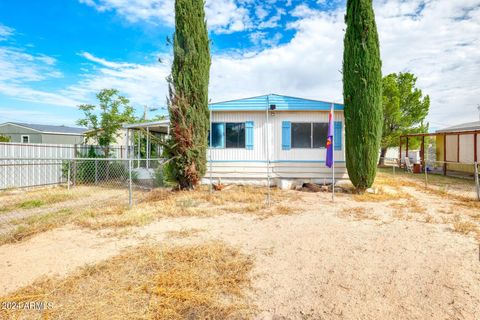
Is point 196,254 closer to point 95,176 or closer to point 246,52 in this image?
point 95,176

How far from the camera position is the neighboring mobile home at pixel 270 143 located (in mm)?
9258

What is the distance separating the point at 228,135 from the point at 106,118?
754 centimetres

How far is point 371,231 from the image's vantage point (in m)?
4.47

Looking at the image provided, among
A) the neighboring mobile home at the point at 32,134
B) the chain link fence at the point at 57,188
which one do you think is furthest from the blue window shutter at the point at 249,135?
the neighboring mobile home at the point at 32,134

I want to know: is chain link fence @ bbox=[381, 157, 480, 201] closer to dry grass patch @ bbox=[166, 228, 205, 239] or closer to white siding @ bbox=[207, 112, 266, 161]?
white siding @ bbox=[207, 112, 266, 161]

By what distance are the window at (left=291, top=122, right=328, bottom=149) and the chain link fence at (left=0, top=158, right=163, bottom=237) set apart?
4.98 metres

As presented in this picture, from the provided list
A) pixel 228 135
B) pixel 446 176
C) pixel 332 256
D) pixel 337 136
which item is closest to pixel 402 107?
pixel 446 176

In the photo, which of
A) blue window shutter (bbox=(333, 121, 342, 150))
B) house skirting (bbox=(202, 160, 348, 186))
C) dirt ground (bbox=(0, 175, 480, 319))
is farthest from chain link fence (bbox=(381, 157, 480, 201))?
house skirting (bbox=(202, 160, 348, 186))

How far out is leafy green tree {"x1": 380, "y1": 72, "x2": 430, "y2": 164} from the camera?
16.8 metres

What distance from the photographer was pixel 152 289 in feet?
8.60

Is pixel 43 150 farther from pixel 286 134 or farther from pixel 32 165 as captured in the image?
pixel 286 134

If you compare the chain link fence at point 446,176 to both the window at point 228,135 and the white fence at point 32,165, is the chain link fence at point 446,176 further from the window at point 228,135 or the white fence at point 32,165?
the white fence at point 32,165

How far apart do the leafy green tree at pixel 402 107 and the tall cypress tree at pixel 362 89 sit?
1063cm

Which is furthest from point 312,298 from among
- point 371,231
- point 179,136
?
point 179,136
